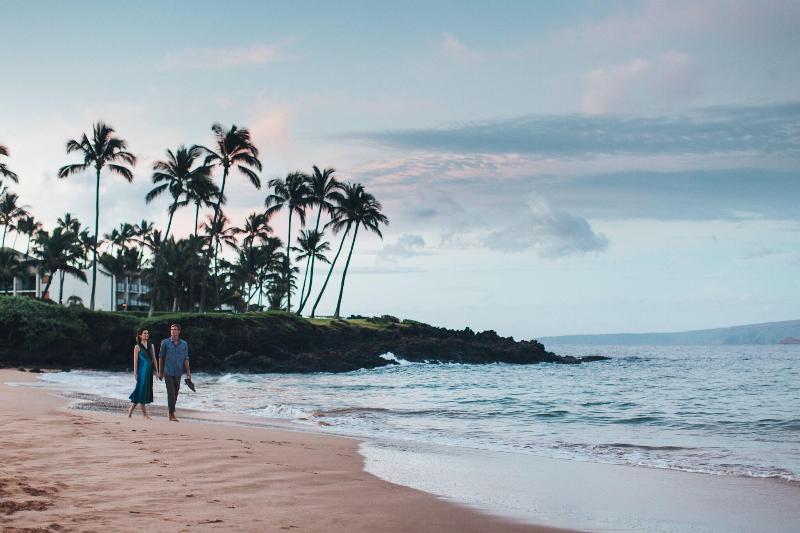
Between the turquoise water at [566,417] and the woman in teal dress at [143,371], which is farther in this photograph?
the woman in teal dress at [143,371]

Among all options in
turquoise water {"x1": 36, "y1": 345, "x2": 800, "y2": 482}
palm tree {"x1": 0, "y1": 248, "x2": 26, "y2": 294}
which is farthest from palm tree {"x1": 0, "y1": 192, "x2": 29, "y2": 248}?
turquoise water {"x1": 36, "y1": 345, "x2": 800, "y2": 482}

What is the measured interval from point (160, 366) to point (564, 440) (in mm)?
8118

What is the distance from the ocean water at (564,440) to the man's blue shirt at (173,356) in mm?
2947

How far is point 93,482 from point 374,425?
10108 mm

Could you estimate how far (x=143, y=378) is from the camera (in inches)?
558

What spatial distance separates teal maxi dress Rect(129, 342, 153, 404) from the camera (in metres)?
14.1

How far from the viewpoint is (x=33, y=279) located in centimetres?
9044

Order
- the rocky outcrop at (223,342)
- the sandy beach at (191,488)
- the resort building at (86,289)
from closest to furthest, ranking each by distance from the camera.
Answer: the sandy beach at (191,488) → the rocky outcrop at (223,342) → the resort building at (86,289)

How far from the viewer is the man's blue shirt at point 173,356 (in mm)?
14430

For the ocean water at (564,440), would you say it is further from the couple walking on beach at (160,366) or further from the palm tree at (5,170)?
the palm tree at (5,170)

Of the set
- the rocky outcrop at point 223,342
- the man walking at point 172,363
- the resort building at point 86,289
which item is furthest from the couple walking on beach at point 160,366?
the resort building at point 86,289

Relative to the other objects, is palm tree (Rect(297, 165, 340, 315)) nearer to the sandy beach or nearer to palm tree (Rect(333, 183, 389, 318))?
palm tree (Rect(333, 183, 389, 318))

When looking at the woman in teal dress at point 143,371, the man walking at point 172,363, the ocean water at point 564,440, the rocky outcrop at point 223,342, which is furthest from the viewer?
the rocky outcrop at point 223,342

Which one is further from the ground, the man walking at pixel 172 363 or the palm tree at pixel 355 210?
the palm tree at pixel 355 210
